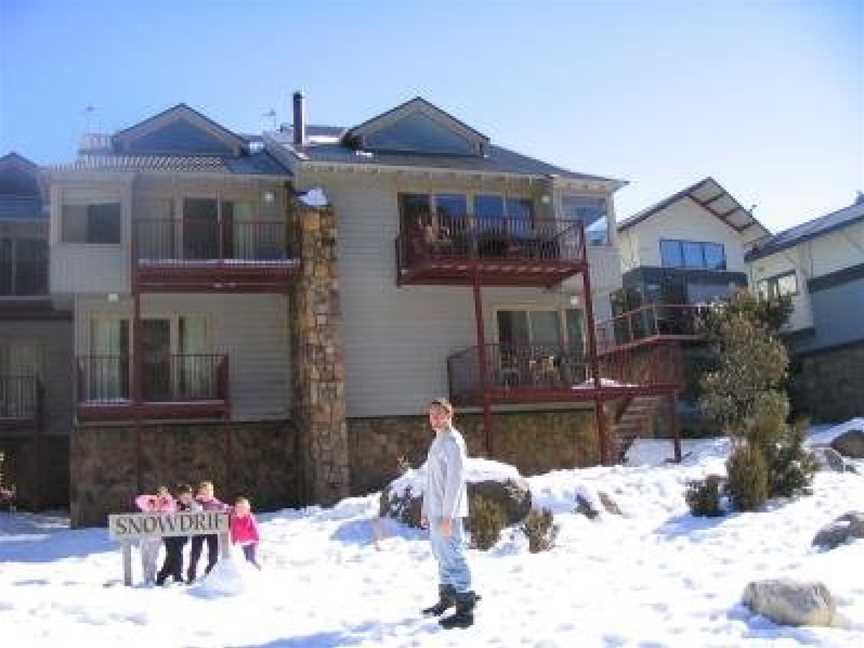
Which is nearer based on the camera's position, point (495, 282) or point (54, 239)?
point (54, 239)

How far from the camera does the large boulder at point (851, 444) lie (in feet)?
68.0

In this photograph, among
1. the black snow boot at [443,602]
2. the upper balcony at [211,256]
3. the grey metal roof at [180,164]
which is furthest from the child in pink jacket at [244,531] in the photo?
the grey metal roof at [180,164]

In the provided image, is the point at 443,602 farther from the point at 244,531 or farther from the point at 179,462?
the point at 179,462

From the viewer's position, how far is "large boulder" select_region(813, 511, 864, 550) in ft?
32.9

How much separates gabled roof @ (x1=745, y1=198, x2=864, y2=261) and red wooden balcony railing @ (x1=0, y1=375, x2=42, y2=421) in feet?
85.4

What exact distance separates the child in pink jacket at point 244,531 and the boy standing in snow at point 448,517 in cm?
512

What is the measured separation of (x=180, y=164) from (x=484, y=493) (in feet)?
43.1

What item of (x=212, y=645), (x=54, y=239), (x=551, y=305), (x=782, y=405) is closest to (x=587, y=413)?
(x=551, y=305)

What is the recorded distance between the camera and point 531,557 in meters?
11.7

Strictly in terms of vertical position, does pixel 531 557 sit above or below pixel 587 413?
below

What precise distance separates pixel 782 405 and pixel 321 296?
416 inches

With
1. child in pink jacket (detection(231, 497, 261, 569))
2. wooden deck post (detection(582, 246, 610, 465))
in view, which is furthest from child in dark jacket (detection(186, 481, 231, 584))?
wooden deck post (detection(582, 246, 610, 465))

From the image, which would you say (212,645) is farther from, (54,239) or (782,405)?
(54,239)

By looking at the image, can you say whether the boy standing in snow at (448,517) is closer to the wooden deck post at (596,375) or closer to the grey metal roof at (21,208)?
the wooden deck post at (596,375)
